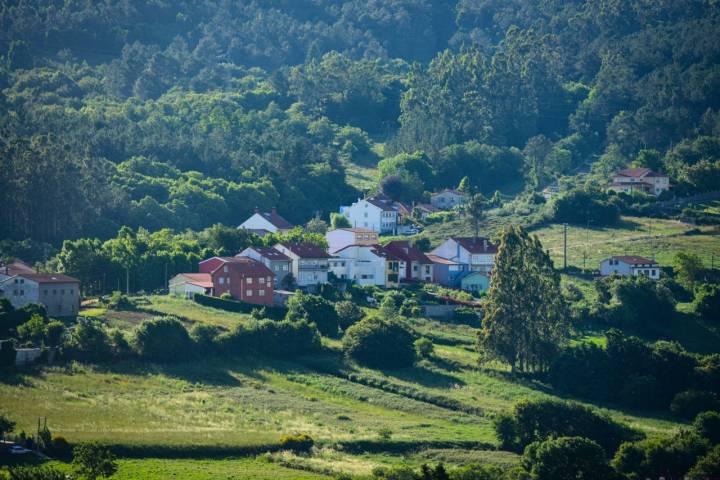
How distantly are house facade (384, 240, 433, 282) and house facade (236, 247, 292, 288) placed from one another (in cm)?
912

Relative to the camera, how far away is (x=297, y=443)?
68.5 meters

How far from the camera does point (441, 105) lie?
178125 millimetres

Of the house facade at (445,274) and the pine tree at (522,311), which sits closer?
the pine tree at (522,311)

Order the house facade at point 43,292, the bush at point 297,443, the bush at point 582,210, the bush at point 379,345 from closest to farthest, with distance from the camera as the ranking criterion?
the bush at point 297,443, the bush at point 379,345, the house facade at point 43,292, the bush at point 582,210

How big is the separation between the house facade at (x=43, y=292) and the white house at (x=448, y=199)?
59301 mm

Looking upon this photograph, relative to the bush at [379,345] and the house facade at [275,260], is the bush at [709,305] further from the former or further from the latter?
the house facade at [275,260]

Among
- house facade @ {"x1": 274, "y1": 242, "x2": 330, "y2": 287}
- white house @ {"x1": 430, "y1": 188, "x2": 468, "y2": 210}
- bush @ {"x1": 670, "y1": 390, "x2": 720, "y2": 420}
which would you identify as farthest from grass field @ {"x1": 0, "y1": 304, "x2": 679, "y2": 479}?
white house @ {"x1": 430, "y1": 188, "x2": 468, "y2": 210}

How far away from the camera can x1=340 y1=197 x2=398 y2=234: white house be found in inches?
5064

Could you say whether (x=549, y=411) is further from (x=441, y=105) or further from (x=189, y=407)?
(x=441, y=105)

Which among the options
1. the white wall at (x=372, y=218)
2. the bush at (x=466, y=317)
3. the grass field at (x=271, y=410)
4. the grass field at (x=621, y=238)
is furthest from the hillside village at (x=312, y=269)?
the bush at (x=466, y=317)

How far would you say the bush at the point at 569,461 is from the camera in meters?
67.0

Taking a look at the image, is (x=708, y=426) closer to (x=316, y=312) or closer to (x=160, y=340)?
(x=316, y=312)

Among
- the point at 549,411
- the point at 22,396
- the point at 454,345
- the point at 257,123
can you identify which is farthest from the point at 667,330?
the point at 257,123

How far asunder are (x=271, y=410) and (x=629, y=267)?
43.3 metres
